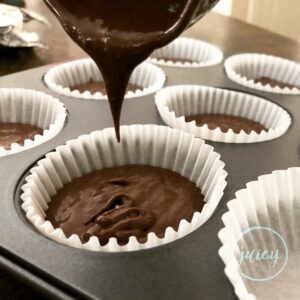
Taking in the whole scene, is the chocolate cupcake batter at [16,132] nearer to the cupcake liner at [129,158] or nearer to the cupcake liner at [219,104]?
the cupcake liner at [129,158]

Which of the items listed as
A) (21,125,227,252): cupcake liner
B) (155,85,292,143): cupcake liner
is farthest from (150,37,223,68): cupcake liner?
(21,125,227,252): cupcake liner

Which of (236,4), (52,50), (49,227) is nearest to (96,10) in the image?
(49,227)

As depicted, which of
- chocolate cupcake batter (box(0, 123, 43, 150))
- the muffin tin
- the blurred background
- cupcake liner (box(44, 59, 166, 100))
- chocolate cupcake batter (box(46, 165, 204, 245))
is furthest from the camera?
the blurred background

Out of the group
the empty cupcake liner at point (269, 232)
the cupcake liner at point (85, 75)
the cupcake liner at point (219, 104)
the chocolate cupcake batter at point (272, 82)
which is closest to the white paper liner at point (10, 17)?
the cupcake liner at point (85, 75)

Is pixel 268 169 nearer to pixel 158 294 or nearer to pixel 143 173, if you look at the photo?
pixel 143 173

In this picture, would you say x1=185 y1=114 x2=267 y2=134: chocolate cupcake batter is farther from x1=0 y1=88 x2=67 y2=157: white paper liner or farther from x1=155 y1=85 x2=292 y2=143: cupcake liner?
x1=0 y1=88 x2=67 y2=157: white paper liner

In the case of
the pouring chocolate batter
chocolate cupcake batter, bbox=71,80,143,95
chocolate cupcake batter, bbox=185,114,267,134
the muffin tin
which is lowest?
chocolate cupcake batter, bbox=71,80,143,95
